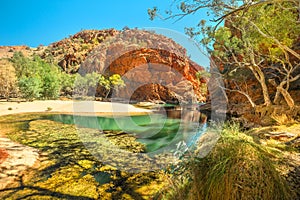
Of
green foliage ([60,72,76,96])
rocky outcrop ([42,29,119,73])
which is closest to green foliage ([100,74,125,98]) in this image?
green foliage ([60,72,76,96])

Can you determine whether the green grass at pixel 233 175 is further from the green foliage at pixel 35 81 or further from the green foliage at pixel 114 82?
the green foliage at pixel 114 82

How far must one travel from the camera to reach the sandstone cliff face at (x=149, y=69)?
1779 inches

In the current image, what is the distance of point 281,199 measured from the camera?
158 centimetres

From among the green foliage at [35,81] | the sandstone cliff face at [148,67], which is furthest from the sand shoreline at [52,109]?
the sandstone cliff face at [148,67]

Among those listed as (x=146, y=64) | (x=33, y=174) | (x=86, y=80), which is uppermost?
(x=146, y=64)

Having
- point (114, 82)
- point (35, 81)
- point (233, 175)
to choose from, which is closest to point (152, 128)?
point (233, 175)

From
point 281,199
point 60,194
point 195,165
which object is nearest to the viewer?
point 281,199

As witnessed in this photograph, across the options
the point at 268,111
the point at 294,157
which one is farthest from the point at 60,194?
the point at 268,111

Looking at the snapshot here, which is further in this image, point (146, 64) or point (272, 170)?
point (146, 64)

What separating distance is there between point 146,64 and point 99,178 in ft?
142

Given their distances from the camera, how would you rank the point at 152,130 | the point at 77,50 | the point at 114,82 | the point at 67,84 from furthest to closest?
the point at 77,50 → the point at 67,84 → the point at 114,82 → the point at 152,130

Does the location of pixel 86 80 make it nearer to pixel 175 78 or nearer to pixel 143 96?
pixel 143 96

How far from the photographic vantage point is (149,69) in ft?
151

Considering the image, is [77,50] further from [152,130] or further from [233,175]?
[233,175]
